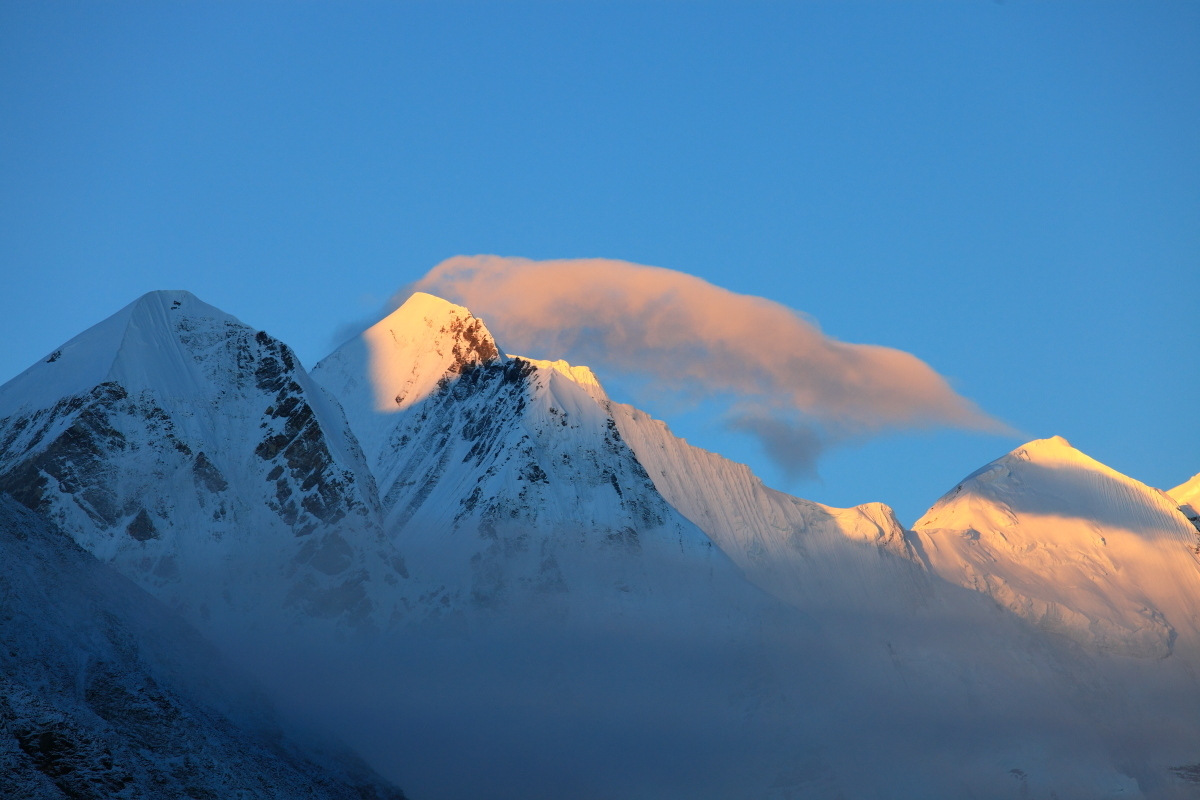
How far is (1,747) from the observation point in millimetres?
97500

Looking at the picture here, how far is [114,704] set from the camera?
395ft

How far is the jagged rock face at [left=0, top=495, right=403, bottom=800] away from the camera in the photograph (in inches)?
3999

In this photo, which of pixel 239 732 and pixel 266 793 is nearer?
pixel 266 793

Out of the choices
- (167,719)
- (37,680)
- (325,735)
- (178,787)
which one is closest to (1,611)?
(37,680)

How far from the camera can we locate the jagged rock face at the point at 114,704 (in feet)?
333

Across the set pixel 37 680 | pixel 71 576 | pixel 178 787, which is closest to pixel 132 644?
pixel 71 576

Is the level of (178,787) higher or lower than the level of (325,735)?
lower

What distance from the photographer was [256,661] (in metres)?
197

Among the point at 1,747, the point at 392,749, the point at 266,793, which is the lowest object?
the point at 1,747

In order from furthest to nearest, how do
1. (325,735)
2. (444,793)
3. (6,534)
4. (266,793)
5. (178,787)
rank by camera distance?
(444,793) < (325,735) < (6,534) < (266,793) < (178,787)

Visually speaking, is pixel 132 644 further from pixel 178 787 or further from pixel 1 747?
pixel 1 747

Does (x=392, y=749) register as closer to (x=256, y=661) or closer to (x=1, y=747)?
(x=256, y=661)

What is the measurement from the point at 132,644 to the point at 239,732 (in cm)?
1267

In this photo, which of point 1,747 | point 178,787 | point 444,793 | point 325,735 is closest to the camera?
point 1,747
